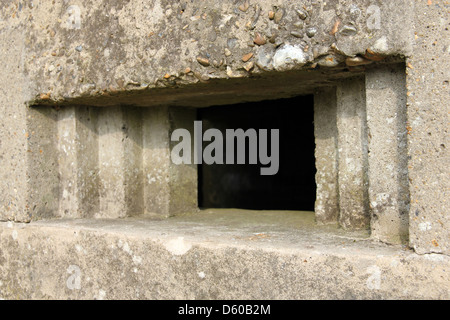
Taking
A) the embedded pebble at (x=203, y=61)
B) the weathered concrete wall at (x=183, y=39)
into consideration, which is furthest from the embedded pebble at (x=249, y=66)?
the embedded pebble at (x=203, y=61)

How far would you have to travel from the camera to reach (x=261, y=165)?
4.86 metres

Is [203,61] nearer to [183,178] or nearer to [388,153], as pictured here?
[388,153]

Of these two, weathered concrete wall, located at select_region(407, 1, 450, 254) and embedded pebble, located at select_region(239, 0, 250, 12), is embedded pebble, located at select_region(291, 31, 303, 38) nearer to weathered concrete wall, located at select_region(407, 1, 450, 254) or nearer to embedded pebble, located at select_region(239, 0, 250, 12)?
embedded pebble, located at select_region(239, 0, 250, 12)

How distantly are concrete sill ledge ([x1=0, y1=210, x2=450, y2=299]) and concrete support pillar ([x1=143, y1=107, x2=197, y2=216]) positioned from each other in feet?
0.48

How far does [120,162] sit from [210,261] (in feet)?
3.64

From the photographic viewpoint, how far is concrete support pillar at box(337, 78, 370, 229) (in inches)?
76.5

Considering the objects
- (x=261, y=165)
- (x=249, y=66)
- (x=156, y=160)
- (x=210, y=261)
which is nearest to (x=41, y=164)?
(x=156, y=160)

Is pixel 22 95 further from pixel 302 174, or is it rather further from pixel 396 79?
pixel 302 174

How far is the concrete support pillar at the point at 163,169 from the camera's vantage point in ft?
8.95

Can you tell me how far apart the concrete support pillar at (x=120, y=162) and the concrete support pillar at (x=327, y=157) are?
1.22 metres

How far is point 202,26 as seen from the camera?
6.46ft

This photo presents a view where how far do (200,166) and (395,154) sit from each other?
1935mm
